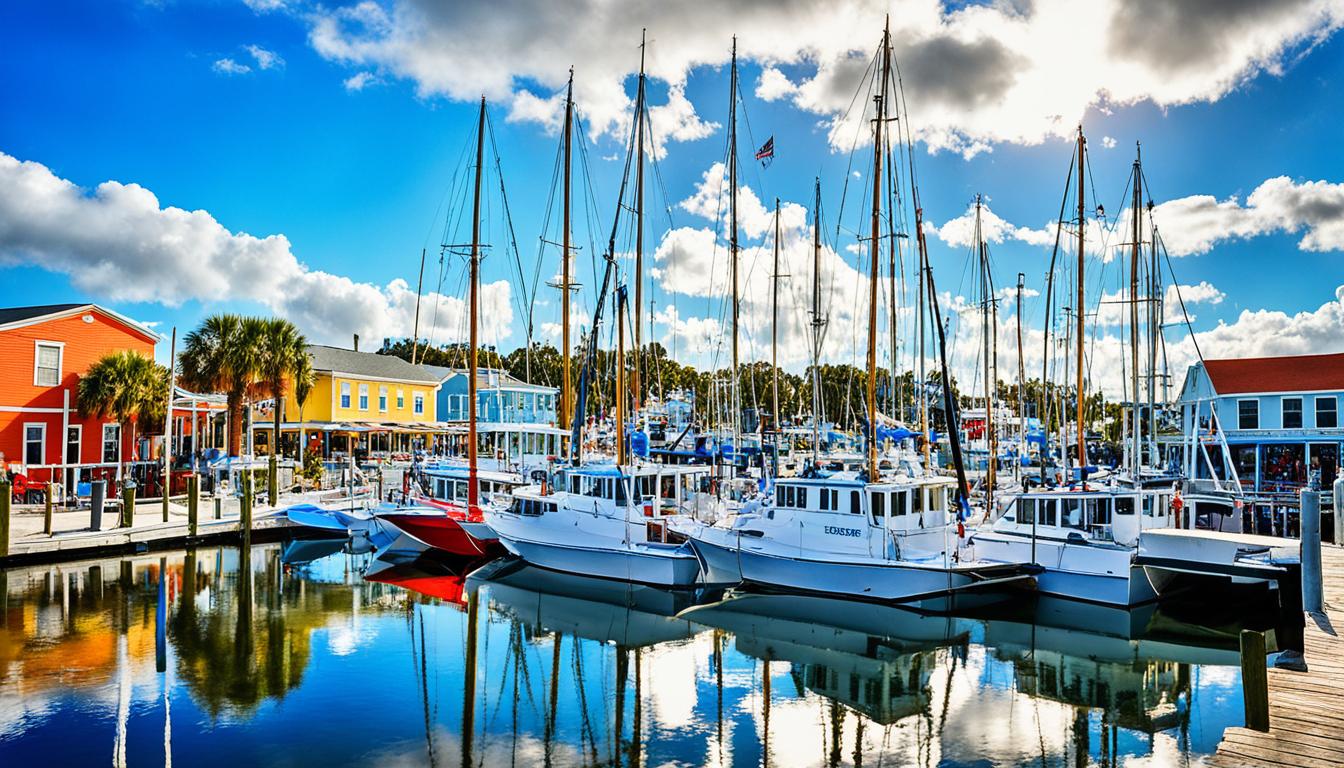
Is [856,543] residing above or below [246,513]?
above

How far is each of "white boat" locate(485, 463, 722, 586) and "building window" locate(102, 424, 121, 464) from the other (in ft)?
68.6

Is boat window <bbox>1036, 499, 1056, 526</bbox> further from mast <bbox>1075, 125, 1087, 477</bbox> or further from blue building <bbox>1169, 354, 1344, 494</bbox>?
blue building <bbox>1169, 354, 1344, 494</bbox>

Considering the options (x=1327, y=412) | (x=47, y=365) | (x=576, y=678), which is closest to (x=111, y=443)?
(x=47, y=365)

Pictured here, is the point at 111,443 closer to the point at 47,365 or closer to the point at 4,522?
the point at 47,365

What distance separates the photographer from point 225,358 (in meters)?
39.5

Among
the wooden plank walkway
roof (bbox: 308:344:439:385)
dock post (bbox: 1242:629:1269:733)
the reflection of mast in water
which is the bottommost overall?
the reflection of mast in water

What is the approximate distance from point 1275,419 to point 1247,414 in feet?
3.65

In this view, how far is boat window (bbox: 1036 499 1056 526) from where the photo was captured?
23578 millimetres

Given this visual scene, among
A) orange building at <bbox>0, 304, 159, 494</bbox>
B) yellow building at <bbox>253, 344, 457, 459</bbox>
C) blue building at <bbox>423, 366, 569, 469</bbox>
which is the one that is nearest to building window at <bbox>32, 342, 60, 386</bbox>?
orange building at <bbox>0, 304, 159, 494</bbox>

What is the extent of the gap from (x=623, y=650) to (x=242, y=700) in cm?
790

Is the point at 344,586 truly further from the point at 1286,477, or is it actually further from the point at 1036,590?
the point at 1286,477

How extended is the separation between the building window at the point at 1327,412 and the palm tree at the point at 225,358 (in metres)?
48.4

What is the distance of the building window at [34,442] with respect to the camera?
34.3 m

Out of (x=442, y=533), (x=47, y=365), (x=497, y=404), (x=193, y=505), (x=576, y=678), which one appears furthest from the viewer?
(x=497, y=404)
